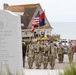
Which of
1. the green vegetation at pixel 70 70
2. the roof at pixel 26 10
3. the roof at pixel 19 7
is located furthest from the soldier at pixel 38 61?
the roof at pixel 19 7

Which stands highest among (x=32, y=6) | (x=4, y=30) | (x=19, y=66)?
(x=32, y=6)

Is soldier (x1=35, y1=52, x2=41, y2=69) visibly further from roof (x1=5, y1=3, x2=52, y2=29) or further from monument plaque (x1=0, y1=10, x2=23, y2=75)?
roof (x1=5, y1=3, x2=52, y2=29)

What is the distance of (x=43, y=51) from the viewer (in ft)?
74.8

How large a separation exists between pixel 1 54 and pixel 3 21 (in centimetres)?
110

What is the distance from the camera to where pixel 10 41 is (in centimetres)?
1434

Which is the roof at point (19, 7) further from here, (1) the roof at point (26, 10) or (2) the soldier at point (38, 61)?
(2) the soldier at point (38, 61)

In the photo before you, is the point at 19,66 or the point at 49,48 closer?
the point at 19,66

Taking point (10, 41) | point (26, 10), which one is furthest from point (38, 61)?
point (26, 10)

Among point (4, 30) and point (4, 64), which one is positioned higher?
point (4, 30)

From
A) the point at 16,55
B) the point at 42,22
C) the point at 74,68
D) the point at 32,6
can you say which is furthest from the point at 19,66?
the point at 32,6

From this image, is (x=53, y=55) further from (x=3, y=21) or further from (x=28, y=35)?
(x=28, y=35)

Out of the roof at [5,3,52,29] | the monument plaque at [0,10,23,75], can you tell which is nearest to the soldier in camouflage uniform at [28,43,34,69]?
the monument plaque at [0,10,23,75]

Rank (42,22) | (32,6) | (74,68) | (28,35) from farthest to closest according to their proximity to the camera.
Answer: (32,6) < (28,35) < (42,22) < (74,68)

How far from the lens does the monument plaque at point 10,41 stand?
14.3 metres
